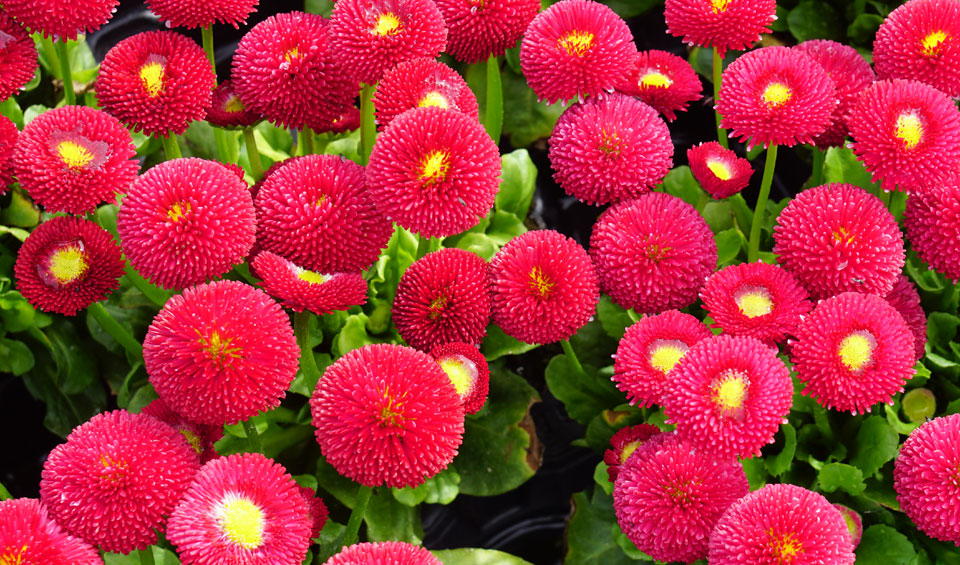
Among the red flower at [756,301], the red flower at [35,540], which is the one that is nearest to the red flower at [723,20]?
the red flower at [756,301]

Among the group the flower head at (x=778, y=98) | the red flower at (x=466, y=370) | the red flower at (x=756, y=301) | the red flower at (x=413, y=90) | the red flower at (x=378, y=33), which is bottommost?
the red flower at (x=466, y=370)

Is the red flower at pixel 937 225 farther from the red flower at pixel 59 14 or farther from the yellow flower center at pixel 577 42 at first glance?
the red flower at pixel 59 14

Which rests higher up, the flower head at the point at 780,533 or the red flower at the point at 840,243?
the red flower at the point at 840,243

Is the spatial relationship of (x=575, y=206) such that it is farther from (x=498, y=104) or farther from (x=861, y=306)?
(x=861, y=306)

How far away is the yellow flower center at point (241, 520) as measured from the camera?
1.08 meters

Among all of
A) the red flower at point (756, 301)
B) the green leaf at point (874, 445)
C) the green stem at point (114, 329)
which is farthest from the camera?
the green stem at point (114, 329)

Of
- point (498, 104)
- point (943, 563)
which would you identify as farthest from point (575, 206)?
point (943, 563)

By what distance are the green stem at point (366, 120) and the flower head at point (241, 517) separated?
62 cm

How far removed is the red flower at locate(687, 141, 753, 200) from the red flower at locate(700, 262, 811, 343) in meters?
0.16

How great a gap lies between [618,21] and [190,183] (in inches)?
29.1

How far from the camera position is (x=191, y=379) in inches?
44.8

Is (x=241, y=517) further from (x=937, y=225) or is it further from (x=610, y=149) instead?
(x=937, y=225)

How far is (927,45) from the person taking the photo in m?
1.49

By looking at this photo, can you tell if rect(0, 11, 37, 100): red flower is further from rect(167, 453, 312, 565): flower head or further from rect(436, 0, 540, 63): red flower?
rect(167, 453, 312, 565): flower head
